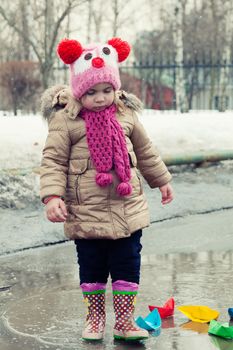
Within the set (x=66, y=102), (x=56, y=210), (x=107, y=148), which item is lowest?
(x=56, y=210)

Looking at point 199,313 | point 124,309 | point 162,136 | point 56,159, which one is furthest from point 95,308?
point 162,136

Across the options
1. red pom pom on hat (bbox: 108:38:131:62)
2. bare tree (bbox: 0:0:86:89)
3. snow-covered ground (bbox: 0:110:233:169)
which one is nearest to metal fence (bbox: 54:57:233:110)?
bare tree (bbox: 0:0:86:89)

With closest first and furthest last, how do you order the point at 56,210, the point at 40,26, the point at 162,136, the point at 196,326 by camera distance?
1. the point at 56,210
2. the point at 196,326
3. the point at 162,136
4. the point at 40,26

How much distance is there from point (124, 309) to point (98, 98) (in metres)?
0.99

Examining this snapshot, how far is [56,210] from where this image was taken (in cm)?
396

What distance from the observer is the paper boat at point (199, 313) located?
14.4 ft

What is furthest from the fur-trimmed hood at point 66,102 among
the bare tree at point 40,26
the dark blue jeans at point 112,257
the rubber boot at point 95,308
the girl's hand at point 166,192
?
the bare tree at point 40,26

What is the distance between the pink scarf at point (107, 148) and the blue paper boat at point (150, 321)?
0.64 metres

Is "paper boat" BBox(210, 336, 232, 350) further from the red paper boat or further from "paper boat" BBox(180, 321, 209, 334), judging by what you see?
the red paper boat

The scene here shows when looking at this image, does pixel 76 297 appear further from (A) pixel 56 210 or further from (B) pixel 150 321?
(A) pixel 56 210

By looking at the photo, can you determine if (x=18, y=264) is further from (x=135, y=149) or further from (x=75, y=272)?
(x=135, y=149)

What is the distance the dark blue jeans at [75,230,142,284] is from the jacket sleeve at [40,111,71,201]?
28 cm

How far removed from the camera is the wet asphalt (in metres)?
4.08

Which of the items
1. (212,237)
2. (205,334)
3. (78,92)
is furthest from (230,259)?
(78,92)
